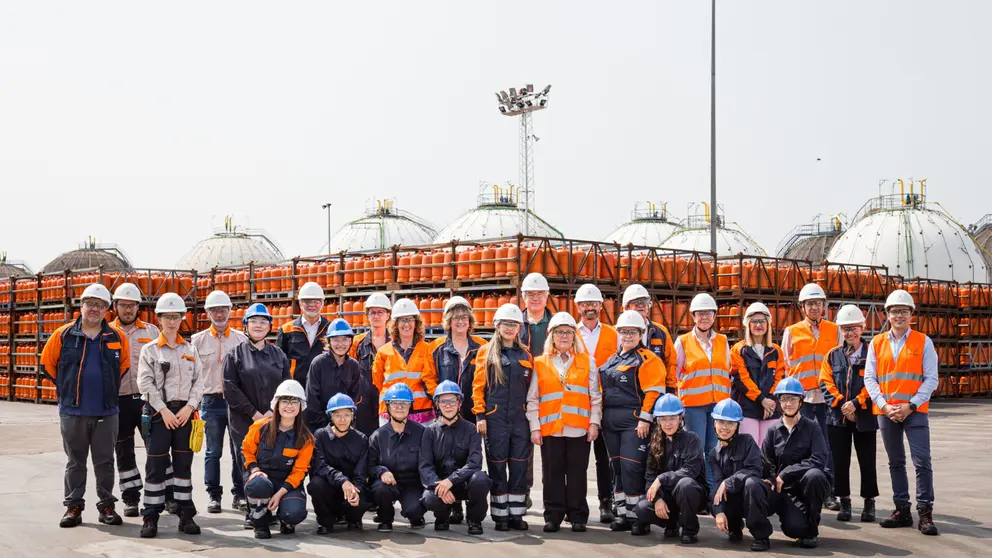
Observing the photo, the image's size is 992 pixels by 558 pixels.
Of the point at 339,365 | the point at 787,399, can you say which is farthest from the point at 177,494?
the point at 787,399

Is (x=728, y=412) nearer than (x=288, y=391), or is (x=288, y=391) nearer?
(x=728, y=412)

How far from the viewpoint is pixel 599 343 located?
8961 millimetres

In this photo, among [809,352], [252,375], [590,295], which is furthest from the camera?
[809,352]

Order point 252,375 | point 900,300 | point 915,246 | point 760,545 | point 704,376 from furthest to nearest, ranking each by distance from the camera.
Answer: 1. point 915,246
2. point 704,376
3. point 252,375
4. point 900,300
5. point 760,545

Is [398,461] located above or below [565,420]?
below

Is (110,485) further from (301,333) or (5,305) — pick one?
(5,305)

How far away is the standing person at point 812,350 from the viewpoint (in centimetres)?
924

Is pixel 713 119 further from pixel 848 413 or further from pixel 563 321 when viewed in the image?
pixel 563 321

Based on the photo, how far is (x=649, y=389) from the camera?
8.22 metres

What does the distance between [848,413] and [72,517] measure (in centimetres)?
688

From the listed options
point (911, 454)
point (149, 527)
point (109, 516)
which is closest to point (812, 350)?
point (911, 454)

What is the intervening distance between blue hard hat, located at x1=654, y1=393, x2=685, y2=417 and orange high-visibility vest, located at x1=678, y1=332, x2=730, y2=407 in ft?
2.61

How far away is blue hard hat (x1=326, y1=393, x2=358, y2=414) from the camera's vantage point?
27.2 ft

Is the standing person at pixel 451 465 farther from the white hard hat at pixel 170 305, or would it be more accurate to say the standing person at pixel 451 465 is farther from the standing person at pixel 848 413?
the standing person at pixel 848 413
